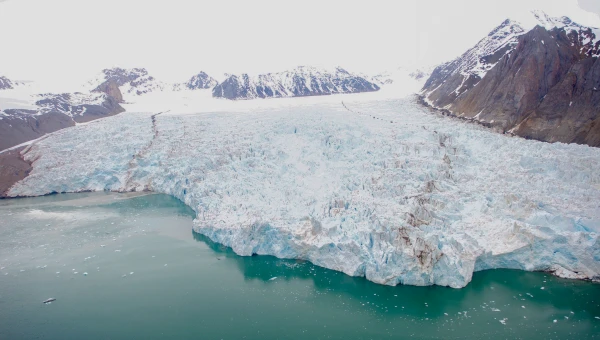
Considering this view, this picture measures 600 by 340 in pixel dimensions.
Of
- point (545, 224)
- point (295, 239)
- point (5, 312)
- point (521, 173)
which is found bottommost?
point (5, 312)

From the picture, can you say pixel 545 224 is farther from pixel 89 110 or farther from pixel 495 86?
pixel 89 110

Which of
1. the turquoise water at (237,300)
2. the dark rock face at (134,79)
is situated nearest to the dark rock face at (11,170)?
the turquoise water at (237,300)

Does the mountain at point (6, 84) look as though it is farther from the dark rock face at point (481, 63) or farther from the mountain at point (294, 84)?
the dark rock face at point (481, 63)

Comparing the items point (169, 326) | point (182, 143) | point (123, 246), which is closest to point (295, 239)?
point (169, 326)

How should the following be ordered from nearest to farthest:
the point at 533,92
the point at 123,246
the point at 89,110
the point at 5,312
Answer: the point at 5,312, the point at 123,246, the point at 533,92, the point at 89,110

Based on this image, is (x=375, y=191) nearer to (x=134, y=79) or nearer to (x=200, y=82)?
(x=134, y=79)
